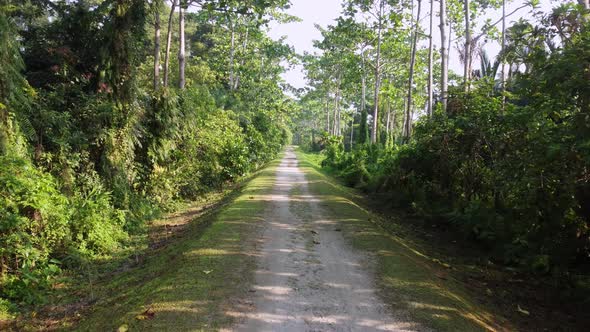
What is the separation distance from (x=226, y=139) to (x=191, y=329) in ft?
45.9

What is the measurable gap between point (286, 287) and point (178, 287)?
1448 mm

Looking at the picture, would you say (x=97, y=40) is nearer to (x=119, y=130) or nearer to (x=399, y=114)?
(x=119, y=130)

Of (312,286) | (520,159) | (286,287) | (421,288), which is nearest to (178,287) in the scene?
(286,287)

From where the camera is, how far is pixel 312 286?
18.4ft

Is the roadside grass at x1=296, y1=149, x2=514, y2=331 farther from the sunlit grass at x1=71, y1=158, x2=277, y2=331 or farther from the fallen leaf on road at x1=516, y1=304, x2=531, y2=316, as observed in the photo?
the sunlit grass at x1=71, y1=158, x2=277, y2=331

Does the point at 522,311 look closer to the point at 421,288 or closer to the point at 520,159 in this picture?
the point at 421,288

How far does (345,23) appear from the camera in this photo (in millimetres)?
25484

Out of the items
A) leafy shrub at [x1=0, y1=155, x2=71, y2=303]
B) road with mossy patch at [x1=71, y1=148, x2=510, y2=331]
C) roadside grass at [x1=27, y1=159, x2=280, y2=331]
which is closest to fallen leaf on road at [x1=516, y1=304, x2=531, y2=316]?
road with mossy patch at [x1=71, y1=148, x2=510, y2=331]

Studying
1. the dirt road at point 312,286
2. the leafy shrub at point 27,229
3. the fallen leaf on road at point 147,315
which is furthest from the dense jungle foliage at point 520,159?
the leafy shrub at point 27,229

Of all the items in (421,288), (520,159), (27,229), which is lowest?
(421,288)

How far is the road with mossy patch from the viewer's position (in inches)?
182

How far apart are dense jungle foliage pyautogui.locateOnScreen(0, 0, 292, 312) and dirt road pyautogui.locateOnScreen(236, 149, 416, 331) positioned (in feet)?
12.1

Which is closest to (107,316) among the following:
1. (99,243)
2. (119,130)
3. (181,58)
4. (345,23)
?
(99,243)

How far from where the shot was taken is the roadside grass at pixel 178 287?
459cm
